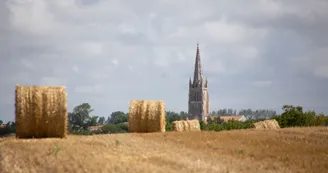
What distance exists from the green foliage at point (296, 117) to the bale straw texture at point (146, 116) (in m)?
42.4

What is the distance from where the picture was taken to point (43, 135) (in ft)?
54.7

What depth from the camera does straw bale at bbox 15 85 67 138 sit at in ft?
53.8

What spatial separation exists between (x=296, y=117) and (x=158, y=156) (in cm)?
5404

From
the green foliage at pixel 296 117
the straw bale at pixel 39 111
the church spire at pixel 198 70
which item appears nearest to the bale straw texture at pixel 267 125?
the straw bale at pixel 39 111

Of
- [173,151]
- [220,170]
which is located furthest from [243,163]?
[173,151]

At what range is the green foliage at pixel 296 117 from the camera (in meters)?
61.6

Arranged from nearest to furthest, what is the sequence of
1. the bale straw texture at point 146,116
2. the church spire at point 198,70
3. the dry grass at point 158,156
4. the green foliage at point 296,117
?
1. the dry grass at point 158,156
2. the bale straw texture at point 146,116
3. the green foliage at point 296,117
4. the church spire at point 198,70

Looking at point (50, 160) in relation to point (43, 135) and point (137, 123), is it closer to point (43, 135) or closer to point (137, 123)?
point (43, 135)

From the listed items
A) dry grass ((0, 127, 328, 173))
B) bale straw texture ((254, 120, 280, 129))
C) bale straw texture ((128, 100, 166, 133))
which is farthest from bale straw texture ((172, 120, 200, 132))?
dry grass ((0, 127, 328, 173))

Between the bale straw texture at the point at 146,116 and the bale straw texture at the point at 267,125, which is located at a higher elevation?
the bale straw texture at the point at 146,116

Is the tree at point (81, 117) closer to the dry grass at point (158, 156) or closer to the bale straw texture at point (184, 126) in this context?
the bale straw texture at point (184, 126)

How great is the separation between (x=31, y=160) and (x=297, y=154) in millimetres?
8979

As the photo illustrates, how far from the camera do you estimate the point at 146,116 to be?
872 inches

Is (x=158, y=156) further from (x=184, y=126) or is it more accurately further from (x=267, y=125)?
(x=267, y=125)
